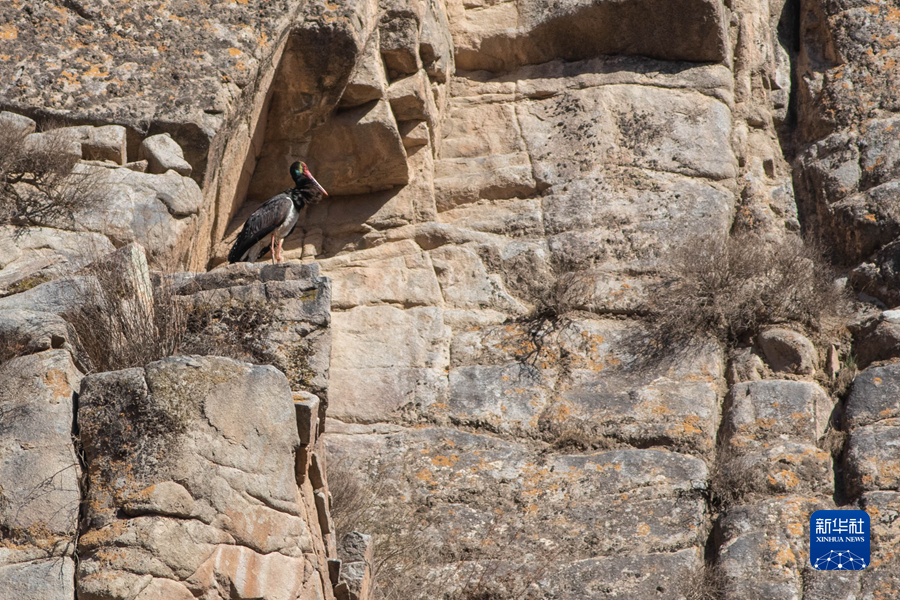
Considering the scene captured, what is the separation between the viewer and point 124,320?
5070 millimetres

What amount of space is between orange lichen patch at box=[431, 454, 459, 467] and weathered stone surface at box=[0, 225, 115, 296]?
8.76ft

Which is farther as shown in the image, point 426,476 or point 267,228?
point 267,228

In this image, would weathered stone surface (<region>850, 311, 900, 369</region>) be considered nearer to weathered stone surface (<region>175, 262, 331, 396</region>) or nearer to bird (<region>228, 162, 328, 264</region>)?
weathered stone surface (<region>175, 262, 331, 396</region>)

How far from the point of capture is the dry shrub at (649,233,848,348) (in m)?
7.92

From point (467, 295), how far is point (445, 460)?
71.5 inches

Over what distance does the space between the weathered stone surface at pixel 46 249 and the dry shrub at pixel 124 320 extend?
88 centimetres

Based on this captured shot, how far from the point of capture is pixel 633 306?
8.26m

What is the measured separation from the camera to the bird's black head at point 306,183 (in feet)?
27.8

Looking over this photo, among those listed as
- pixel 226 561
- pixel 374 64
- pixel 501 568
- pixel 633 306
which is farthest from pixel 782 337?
pixel 226 561

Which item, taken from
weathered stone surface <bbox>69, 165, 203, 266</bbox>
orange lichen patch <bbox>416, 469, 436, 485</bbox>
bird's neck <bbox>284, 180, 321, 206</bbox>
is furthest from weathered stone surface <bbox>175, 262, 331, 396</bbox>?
bird's neck <bbox>284, 180, 321, 206</bbox>

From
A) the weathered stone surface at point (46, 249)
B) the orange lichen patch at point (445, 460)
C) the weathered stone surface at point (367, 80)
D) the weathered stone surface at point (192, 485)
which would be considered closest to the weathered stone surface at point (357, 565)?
the weathered stone surface at point (192, 485)

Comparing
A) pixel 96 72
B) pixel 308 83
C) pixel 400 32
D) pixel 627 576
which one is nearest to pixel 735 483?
pixel 627 576

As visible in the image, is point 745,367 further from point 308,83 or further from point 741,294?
point 308,83

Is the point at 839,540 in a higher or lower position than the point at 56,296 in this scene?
lower
